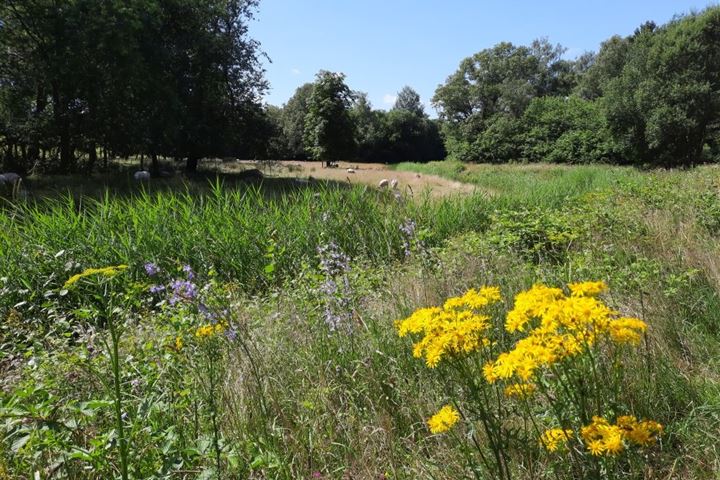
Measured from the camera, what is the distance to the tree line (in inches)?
554

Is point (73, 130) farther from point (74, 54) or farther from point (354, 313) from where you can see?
point (354, 313)

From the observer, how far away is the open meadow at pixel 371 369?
138 cm

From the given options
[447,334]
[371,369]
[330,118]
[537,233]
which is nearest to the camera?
[447,334]

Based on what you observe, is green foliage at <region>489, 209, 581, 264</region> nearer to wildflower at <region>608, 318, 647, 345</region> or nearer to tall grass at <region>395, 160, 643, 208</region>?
tall grass at <region>395, 160, 643, 208</region>

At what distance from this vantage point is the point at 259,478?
5.59 feet

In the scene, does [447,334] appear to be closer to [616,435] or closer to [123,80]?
[616,435]

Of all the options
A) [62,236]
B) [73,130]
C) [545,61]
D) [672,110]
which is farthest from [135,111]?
[545,61]

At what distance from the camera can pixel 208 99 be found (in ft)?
62.6

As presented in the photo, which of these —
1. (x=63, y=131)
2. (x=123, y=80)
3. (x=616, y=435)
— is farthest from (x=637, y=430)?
(x=63, y=131)

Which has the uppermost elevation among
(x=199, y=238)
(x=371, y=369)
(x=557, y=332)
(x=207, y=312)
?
(x=557, y=332)

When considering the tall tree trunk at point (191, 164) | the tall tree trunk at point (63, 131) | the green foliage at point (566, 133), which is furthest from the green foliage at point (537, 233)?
the green foliage at point (566, 133)

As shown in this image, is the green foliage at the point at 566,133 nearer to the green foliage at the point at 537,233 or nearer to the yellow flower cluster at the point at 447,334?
the green foliage at the point at 537,233

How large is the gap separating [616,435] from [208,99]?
20353 mm

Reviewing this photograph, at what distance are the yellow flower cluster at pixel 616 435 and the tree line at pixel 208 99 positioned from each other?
16250 millimetres
